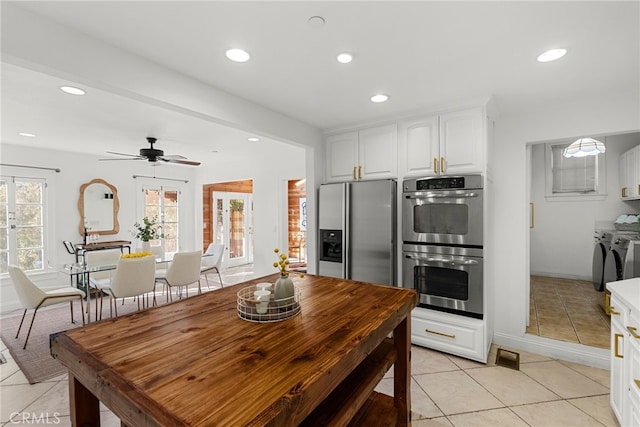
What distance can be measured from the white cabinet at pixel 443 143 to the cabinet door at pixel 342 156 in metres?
0.56

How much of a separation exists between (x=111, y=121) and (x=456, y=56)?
3.61 meters

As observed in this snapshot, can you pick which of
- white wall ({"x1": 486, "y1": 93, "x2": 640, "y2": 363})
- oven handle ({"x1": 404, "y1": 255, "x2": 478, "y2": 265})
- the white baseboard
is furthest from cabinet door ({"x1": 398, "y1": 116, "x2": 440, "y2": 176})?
the white baseboard

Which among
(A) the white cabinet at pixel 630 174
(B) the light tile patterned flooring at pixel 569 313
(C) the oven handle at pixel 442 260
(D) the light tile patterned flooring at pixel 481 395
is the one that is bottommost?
(D) the light tile patterned flooring at pixel 481 395

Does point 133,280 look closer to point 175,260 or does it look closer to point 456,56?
point 175,260

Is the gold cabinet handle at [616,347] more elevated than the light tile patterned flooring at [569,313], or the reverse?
the gold cabinet handle at [616,347]

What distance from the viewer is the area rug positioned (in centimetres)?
267

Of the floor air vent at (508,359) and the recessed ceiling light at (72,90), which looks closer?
the recessed ceiling light at (72,90)

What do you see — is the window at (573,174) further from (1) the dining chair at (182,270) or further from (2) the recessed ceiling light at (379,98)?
(1) the dining chair at (182,270)

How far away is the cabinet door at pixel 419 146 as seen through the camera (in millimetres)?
2881

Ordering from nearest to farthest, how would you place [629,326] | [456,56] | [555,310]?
1. [629,326]
2. [456,56]
3. [555,310]

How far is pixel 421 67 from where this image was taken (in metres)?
2.08

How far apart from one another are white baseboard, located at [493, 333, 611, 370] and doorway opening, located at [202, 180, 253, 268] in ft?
19.5

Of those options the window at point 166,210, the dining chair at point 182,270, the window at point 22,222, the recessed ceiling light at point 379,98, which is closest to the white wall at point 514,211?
the recessed ceiling light at point 379,98

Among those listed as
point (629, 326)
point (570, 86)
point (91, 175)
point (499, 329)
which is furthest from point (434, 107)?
point (91, 175)
